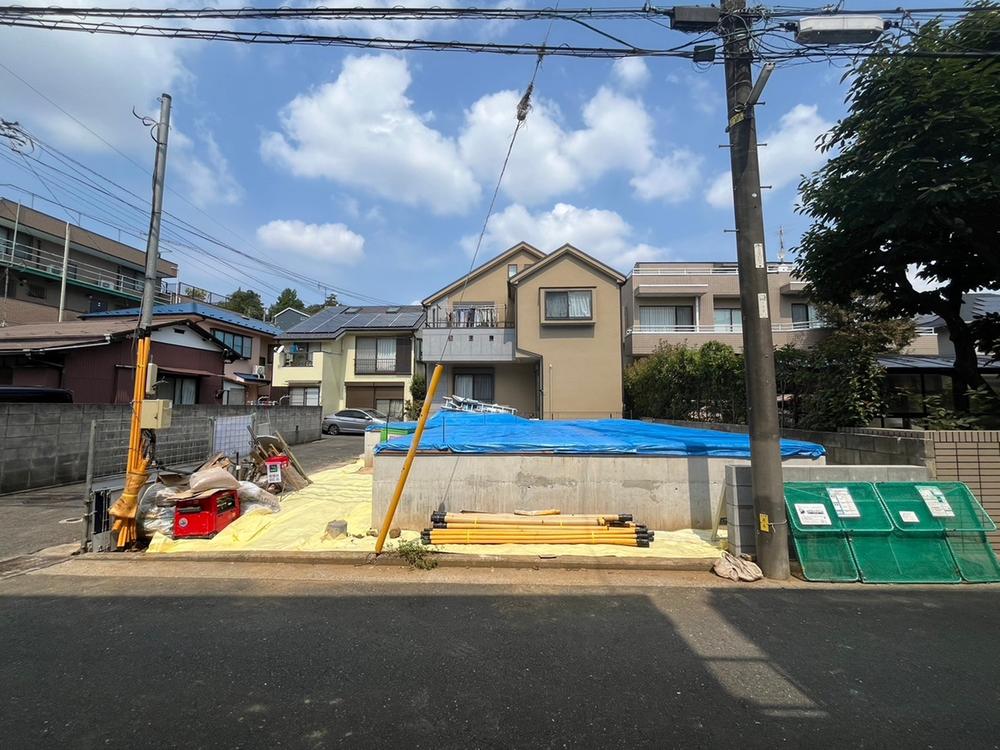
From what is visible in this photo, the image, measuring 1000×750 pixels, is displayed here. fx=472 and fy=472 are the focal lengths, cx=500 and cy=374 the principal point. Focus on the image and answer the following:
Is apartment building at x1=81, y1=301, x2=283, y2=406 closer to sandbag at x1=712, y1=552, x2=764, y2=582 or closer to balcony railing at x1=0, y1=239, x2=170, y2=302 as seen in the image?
balcony railing at x1=0, y1=239, x2=170, y2=302

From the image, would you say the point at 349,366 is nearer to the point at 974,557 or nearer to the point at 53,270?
the point at 53,270

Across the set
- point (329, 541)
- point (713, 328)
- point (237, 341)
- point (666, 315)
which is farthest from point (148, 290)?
point (237, 341)

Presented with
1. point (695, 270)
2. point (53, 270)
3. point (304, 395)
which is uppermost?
point (53, 270)

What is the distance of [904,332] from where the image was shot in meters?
14.6

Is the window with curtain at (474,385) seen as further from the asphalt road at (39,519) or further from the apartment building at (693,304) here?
the asphalt road at (39,519)

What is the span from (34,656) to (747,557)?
5.89 meters

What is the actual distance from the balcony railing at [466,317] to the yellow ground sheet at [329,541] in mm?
14551

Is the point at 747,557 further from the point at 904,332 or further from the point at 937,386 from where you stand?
the point at 904,332

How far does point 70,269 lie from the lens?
83.2 ft

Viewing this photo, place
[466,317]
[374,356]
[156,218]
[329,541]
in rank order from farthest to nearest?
[374,356] < [466,317] < [156,218] < [329,541]

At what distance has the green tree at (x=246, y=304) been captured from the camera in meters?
47.0

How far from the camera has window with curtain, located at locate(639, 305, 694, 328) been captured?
21.5 meters

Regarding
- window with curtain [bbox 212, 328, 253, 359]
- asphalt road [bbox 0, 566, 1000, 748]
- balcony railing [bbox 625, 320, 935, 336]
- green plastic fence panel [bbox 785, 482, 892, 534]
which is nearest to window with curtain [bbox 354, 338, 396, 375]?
window with curtain [bbox 212, 328, 253, 359]

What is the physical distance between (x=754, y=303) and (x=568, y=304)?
1501 centimetres
